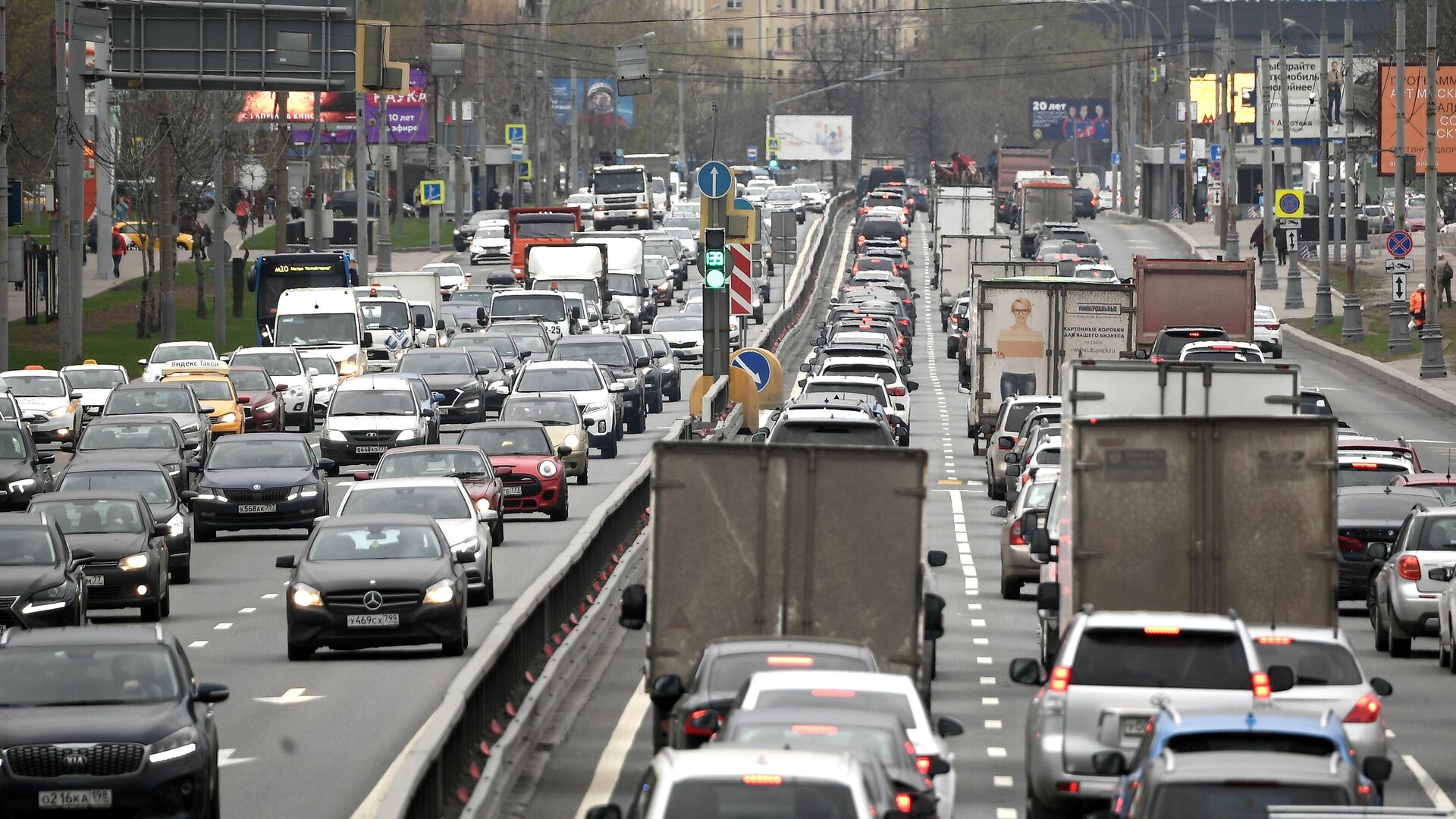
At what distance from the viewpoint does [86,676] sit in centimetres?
1545

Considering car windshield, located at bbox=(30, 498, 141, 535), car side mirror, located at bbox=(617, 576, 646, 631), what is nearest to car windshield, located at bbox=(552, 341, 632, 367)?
car windshield, located at bbox=(30, 498, 141, 535)

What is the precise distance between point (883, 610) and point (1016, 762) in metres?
1.40

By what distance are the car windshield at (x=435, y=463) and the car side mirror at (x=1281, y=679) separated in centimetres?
1841

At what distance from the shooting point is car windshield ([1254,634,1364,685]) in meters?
14.7

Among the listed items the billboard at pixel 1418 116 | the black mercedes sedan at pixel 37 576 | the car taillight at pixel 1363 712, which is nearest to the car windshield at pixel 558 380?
the black mercedes sedan at pixel 37 576

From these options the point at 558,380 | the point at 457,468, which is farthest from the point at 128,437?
the point at 558,380

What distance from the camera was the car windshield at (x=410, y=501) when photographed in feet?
86.5

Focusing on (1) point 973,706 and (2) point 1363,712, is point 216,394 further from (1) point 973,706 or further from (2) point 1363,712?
(2) point 1363,712

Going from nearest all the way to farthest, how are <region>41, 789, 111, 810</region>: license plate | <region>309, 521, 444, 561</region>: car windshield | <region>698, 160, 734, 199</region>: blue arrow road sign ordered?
<region>41, 789, 111, 810</region>: license plate, <region>309, 521, 444, 561</region>: car windshield, <region>698, 160, 734, 199</region>: blue arrow road sign

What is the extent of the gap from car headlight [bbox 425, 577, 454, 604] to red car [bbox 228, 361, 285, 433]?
23.5 meters

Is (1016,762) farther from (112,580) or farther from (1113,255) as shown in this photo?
(1113,255)

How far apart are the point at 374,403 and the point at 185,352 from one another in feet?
37.4

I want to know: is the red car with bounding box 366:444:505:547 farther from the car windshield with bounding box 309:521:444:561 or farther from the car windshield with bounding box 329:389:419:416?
the car windshield with bounding box 329:389:419:416

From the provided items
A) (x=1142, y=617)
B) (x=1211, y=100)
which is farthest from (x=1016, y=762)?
(x=1211, y=100)
